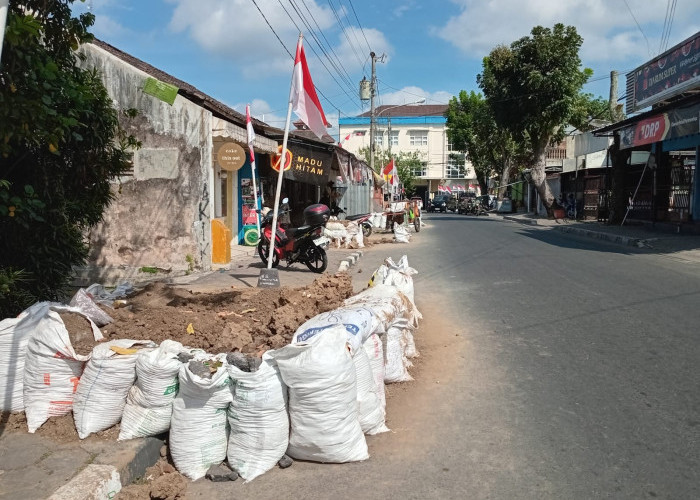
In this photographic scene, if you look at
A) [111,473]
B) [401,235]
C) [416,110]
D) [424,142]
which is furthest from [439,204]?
[111,473]

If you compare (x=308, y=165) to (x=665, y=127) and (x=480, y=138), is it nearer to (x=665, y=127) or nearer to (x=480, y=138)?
(x=665, y=127)

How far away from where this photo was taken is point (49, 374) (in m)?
3.70

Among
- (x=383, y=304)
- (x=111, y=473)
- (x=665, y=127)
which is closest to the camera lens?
(x=111, y=473)

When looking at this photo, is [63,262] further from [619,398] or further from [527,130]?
[527,130]

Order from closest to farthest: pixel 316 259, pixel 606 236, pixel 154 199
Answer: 1. pixel 154 199
2. pixel 316 259
3. pixel 606 236

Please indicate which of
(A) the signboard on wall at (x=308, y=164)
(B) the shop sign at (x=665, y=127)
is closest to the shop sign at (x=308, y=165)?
(A) the signboard on wall at (x=308, y=164)

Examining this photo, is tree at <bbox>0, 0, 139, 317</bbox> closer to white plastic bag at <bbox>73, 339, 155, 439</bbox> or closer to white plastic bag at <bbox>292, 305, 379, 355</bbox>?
white plastic bag at <bbox>73, 339, 155, 439</bbox>

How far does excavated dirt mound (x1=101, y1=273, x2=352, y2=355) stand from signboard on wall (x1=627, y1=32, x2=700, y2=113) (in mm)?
14610

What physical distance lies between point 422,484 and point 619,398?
6.52 ft

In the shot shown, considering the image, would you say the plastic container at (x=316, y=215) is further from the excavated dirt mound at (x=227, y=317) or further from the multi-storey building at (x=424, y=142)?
the multi-storey building at (x=424, y=142)

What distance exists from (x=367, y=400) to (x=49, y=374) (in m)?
2.10

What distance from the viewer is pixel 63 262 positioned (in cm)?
541

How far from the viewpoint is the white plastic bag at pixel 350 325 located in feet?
12.5

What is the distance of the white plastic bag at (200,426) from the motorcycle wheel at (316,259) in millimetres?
7540
